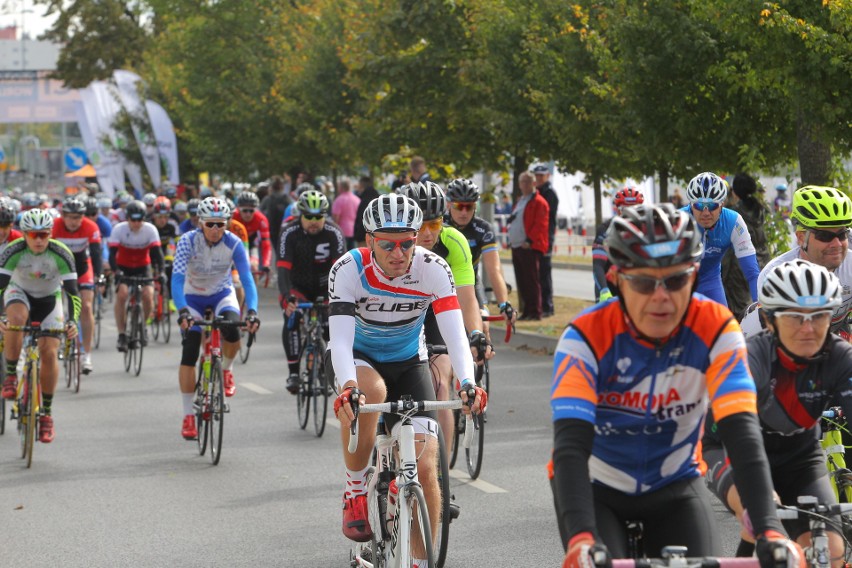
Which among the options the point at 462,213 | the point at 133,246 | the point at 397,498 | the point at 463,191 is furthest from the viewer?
the point at 133,246

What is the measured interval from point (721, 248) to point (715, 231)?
12 centimetres

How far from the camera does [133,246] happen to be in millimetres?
18453

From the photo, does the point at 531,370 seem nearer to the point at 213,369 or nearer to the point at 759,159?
the point at 759,159

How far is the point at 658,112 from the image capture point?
16.7 metres

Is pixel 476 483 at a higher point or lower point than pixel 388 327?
lower

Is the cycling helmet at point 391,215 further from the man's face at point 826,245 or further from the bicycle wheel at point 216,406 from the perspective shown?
the bicycle wheel at point 216,406

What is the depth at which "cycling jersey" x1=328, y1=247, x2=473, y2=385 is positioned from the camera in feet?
22.4

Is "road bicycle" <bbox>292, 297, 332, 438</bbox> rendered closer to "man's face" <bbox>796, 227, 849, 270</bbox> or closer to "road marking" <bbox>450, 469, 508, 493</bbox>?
"road marking" <bbox>450, 469, 508, 493</bbox>

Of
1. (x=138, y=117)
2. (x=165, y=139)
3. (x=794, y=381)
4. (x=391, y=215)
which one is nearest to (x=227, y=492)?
(x=391, y=215)

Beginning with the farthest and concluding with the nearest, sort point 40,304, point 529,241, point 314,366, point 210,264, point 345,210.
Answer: point 345,210
point 529,241
point 40,304
point 314,366
point 210,264

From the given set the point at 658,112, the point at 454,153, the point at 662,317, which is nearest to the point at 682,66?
the point at 658,112

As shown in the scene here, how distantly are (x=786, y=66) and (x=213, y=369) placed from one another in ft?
18.7

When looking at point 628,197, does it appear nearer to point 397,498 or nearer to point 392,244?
point 392,244

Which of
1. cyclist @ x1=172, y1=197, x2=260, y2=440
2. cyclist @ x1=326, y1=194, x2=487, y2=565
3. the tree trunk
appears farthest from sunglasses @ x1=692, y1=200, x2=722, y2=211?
the tree trunk
